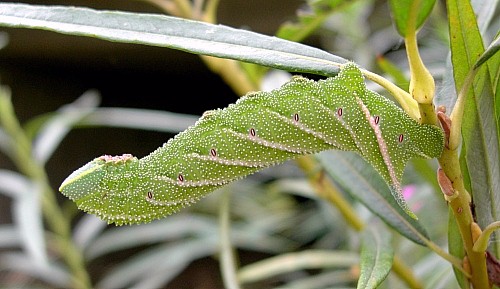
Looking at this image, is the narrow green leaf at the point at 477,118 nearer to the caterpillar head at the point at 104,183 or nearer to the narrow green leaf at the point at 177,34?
the narrow green leaf at the point at 177,34

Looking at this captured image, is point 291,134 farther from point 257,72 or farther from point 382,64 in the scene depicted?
point 257,72

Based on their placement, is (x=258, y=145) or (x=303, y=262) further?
(x=303, y=262)

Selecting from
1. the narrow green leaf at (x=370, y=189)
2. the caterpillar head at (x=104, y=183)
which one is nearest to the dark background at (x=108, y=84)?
Result: the narrow green leaf at (x=370, y=189)

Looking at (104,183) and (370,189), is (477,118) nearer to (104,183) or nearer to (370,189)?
(370,189)

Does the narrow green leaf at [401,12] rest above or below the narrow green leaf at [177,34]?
below

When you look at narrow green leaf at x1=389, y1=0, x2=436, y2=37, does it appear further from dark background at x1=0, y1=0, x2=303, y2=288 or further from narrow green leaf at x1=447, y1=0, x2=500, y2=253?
dark background at x1=0, y1=0, x2=303, y2=288

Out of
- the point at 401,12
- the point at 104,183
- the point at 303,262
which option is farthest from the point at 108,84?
the point at 401,12
